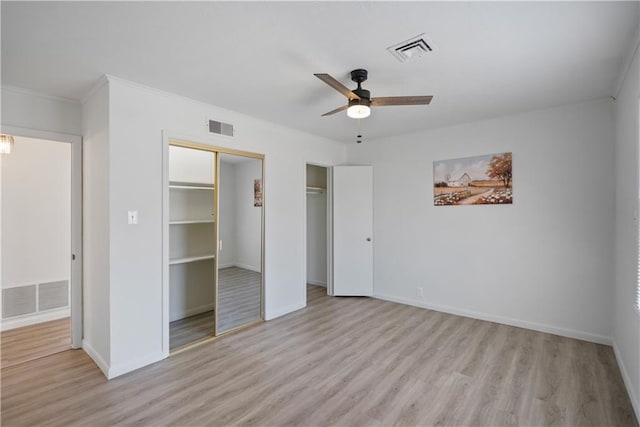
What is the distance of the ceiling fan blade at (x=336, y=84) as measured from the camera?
2.14 meters

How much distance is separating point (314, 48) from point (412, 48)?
27.2 inches

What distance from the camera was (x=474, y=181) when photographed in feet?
13.0

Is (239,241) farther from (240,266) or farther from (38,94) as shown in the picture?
(38,94)

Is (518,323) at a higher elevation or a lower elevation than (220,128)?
lower

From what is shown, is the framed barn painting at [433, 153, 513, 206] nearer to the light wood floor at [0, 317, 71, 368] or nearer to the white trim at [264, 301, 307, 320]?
the white trim at [264, 301, 307, 320]

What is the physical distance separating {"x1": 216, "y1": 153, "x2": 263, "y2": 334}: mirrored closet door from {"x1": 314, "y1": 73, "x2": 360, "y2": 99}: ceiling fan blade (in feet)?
5.50

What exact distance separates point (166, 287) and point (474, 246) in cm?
369

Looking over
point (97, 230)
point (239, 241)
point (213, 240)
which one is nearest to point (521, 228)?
point (239, 241)

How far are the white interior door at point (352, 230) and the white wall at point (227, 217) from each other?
190cm

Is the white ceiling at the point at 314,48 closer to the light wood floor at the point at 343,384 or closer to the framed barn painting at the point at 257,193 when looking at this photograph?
the framed barn painting at the point at 257,193

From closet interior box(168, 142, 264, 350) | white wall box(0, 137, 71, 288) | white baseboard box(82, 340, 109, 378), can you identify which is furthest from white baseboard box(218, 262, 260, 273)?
white wall box(0, 137, 71, 288)

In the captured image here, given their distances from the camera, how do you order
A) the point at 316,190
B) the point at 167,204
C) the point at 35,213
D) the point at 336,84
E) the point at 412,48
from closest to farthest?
the point at 412,48 < the point at 336,84 < the point at 167,204 < the point at 35,213 < the point at 316,190

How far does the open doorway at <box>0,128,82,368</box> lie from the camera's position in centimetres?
357

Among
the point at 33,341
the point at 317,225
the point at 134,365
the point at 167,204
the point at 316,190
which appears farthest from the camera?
the point at 317,225
